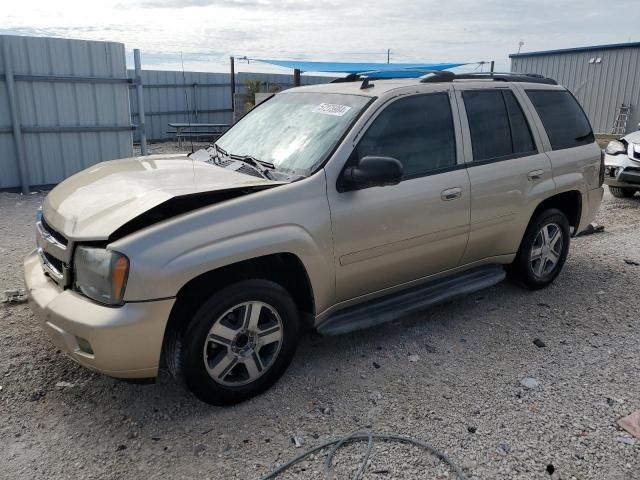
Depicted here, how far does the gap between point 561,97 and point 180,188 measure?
3.68 m

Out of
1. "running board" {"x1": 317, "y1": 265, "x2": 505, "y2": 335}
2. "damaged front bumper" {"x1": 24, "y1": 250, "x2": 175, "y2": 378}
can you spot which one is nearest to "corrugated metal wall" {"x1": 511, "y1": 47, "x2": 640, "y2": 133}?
"running board" {"x1": 317, "y1": 265, "x2": 505, "y2": 335}

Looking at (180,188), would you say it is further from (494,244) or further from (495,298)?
(495,298)

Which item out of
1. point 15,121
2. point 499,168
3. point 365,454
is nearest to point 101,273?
point 365,454

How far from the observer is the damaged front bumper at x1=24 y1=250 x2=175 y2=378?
274cm

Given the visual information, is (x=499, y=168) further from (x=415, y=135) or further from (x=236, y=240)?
(x=236, y=240)

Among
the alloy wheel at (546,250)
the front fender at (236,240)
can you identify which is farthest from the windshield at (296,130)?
the alloy wheel at (546,250)

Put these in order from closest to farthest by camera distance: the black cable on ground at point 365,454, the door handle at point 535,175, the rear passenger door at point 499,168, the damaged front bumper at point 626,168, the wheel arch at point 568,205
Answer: the black cable on ground at point 365,454 → the rear passenger door at point 499,168 → the door handle at point 535,175 → the wheel arch at point 568,205 → the damaged front bumper at point 626,168

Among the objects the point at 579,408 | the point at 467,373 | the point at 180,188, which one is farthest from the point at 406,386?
the point at 180,188

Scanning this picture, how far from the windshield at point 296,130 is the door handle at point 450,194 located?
0.84 metres

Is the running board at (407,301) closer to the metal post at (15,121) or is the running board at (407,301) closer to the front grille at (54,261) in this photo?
the front grille at (54,261)

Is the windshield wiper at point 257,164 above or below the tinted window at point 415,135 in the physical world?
below

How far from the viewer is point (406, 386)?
3.50 m

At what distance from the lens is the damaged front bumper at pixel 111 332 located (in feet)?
9.00

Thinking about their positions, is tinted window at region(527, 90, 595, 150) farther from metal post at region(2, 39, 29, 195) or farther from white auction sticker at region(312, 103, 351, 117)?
metal post at region(2, 39, 29, 195)
